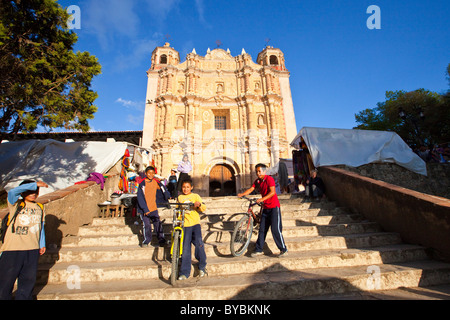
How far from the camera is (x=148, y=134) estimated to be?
54.0 feet

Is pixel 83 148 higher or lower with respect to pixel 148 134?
lower

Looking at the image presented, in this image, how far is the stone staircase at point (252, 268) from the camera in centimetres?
259

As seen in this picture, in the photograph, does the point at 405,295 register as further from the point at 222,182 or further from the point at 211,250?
the point at 222,182

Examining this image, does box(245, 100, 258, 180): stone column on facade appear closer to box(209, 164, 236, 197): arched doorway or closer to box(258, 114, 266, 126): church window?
box(258, 114, 266, 126): church window

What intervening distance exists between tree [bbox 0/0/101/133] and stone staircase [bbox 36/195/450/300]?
4.30 m

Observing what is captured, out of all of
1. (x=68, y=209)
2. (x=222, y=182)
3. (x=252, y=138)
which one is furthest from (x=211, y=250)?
(x=252, y=138)

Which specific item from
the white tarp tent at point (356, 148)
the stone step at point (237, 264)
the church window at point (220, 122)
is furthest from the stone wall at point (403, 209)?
the church window at point (220, 122)

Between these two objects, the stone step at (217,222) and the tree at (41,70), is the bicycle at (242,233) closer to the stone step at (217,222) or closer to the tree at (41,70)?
the stone step at (217,222)

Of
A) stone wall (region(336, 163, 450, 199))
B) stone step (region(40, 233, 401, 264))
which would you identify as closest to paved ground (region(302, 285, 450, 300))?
stone step (region(40, 233, 401, 264))

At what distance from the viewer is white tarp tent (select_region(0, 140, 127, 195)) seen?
7.58m
